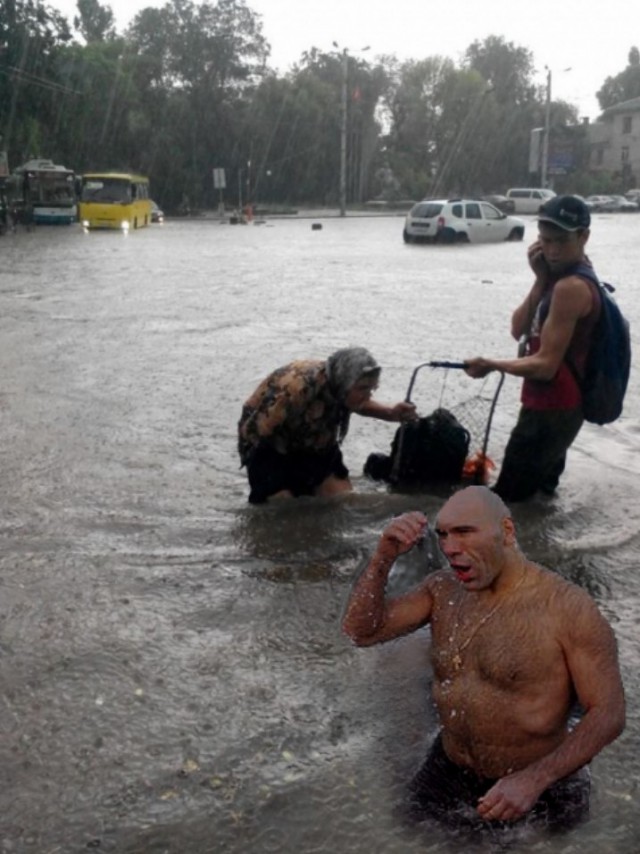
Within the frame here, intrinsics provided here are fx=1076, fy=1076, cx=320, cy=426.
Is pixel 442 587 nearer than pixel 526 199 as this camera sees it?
A: Yes

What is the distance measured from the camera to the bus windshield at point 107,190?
130 feet

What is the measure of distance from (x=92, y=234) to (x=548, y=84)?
50.4 m

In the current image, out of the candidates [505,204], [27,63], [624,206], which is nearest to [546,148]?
[624,206]

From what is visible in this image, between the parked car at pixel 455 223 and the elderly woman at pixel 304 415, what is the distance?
26.1 m

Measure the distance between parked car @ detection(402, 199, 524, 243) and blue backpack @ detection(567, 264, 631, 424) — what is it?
26.5 meters

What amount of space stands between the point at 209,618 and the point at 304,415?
1402 millimetres

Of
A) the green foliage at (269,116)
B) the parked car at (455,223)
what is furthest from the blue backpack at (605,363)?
the green foliage at (269,116)

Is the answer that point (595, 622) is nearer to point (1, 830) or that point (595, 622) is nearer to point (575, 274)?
point (1, 830)

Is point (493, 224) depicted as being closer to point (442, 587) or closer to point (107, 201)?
point (107, 201)

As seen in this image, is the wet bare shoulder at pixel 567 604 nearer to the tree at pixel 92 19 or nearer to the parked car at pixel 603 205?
the parked car at pixel 603 205

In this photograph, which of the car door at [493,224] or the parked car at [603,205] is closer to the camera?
the car door at [493,224]

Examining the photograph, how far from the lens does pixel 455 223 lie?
31.6 meters

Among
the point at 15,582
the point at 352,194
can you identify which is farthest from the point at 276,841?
A: the point at 352,194

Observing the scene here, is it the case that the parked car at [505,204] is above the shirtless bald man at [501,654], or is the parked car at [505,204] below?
below
